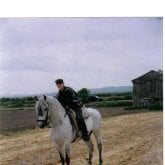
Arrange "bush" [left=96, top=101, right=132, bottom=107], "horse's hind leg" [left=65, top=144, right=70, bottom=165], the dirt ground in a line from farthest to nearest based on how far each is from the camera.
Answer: "bush" [left=96, top=101, right=132, bottom=107], the dirt ground, "horse's hind leg" [left=65, top=144, right=70, bottom=165]

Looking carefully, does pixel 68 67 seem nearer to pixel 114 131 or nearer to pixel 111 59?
pixel 111 59

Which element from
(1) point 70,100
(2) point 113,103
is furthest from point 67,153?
(2) point 113,103

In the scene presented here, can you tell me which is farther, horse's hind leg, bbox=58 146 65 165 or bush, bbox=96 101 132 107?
bush, bbox=96 101 132 107

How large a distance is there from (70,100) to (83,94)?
0.62 feet

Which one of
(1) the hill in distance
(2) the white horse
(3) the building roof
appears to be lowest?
(2) the white horse

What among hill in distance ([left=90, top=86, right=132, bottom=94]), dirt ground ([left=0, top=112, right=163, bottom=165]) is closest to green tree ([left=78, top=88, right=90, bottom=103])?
hill in distance ([left=90, top=86, right=132, bottom=94])

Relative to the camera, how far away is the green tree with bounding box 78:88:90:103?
4008 mm

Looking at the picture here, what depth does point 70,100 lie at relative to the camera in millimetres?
3875

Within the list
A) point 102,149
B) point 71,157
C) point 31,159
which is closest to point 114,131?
point 102,149

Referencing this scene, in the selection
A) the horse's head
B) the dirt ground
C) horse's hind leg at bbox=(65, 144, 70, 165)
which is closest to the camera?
the horse's head

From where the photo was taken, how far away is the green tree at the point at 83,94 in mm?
4008

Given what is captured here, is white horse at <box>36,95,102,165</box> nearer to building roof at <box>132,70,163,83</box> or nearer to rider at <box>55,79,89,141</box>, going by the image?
rider at <box>55,79,89,141</box>

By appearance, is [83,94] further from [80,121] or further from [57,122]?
[57,122]

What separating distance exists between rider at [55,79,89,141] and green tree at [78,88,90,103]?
9cm
